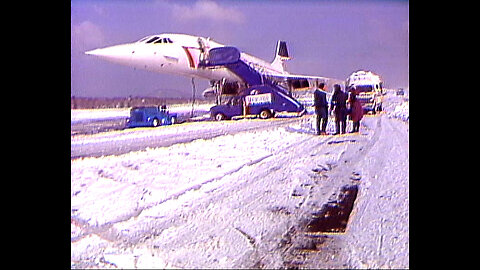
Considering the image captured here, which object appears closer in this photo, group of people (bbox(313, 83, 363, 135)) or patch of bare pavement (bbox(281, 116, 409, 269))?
patch of bare pavement (bbox(281, 116, 409, 269))

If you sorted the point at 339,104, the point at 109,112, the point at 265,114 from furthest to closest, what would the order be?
the point at 265,114 < the point at 339,104 < the point at 109,112

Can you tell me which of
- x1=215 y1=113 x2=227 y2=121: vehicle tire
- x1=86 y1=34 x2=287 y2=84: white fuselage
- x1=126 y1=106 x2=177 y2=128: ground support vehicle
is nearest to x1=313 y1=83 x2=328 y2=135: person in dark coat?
x1=86 y1=34 x2=287 y2=84: white fuselage

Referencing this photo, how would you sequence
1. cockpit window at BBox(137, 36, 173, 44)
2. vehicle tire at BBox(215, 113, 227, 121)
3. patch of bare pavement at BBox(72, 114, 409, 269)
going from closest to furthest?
patch of bare pavement at BBox(72, 114, 409, 269) < cockpit window at BBox(137, 36, 173, 44) < vehicle tire at BBox(215, 113, 227, 121)

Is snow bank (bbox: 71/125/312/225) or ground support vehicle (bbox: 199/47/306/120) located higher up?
ground support vehicle (bbox: 199/47/306/120)

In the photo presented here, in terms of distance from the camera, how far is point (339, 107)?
A: 2.33m

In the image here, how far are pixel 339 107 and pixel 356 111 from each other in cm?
8

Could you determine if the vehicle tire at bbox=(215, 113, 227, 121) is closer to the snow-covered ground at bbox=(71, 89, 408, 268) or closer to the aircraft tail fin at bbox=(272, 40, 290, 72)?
the snow-covered ground at bbox=(71, 89, 408, 268)

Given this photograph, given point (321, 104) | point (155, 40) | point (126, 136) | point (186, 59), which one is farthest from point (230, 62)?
point (126, 136)

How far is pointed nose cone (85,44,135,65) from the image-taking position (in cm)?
221

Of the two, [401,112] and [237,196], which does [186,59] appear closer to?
[237,196]

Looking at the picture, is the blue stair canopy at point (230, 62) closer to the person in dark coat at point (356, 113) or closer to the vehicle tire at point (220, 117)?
the vehicle tire at point (220, 117)
